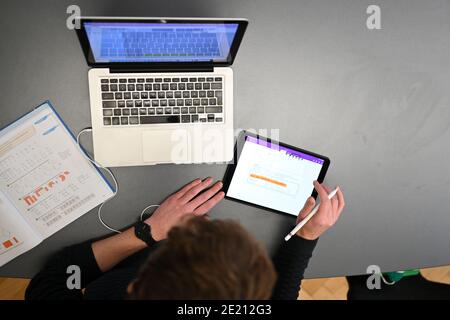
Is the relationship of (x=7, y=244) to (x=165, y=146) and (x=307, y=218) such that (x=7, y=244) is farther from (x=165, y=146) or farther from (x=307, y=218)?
(x=307, y=218)

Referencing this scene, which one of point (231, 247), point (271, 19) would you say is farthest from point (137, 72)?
point (231, 247)

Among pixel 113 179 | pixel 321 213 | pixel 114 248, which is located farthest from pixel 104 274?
pixel 321 213

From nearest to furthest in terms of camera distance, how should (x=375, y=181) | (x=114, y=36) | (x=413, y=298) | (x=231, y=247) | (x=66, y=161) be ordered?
(x=231, y=247), (x=114, y=36), (x=66, y=161), (x=375, y=181), (x=413, y=298)

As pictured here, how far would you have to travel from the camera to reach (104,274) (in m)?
0.93

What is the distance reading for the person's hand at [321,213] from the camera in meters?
0.94

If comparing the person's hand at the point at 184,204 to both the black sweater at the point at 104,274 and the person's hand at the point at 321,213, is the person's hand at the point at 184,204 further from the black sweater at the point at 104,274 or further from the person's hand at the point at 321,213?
the person's hand at the point at 321,213

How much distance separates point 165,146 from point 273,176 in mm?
286

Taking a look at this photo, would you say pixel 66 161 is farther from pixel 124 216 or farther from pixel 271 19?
pixel 271 19

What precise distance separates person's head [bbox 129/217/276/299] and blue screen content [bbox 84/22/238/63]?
1.42 feet

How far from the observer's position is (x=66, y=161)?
92cm

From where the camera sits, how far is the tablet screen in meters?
0.96

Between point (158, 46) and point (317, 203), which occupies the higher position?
point (158, 46)

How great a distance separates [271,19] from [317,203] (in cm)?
49
